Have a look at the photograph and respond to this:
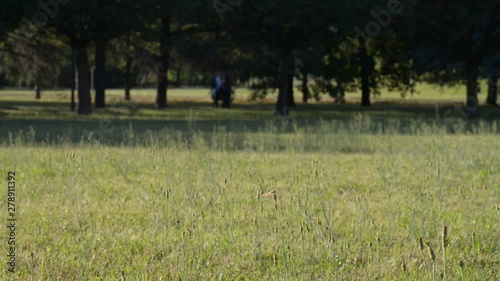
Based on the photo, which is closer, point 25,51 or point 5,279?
point 5,279

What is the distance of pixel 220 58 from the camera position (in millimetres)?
39906

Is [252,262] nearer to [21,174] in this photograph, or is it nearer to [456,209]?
[456,209]

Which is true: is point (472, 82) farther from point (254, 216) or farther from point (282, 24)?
point (254, 216)

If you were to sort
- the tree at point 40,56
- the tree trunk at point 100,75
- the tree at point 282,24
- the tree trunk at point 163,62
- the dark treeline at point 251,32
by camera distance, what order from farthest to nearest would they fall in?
1. the tree trunk at point 100,75
2. the tree trunk at point 163,62
3. the tree at point 40,56
4. the tree at point 282,24
5. the dark treeline at point 251,32

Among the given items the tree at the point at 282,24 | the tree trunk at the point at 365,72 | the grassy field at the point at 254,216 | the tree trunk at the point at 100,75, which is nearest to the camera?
the grassy field at the point at 254,216

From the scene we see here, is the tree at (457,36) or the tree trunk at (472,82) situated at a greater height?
the tree at (457,36)

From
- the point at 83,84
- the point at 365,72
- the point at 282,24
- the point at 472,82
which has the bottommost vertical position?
the point at 83,84

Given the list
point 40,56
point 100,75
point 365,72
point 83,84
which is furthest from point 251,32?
point 365,72

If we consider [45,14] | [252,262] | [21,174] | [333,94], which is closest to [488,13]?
[45,14]

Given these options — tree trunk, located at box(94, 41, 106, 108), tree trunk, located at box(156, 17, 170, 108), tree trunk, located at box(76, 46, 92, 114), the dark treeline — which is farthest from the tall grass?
tree trunk, located at box(94, 41, 106, 108)

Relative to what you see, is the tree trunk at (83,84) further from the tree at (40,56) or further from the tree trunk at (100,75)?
A: the tree trunk at (100,75)

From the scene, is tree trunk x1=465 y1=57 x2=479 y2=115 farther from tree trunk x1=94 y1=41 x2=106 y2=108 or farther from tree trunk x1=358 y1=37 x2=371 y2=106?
tree trunk x1=94 y1=41 x2=106 y2=108

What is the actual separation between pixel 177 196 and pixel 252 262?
10.5ft

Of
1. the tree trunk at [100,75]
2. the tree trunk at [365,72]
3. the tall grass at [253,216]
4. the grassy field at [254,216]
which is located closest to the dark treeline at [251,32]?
the tree trunk at [100,75]
